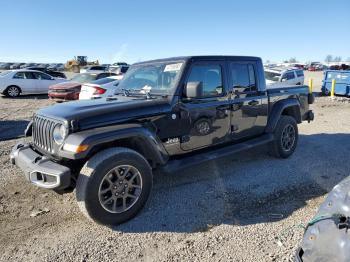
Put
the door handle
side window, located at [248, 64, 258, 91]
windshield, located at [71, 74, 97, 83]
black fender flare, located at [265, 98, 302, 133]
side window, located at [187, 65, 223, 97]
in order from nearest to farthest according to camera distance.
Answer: side window, located at [187, 65, 223, 97] < the door handle < side window, located at [248, 64, 258, 91] < black fender flare, located at [265, 98, 302, 133] < windshield, located at [71, 74, 97, 83]

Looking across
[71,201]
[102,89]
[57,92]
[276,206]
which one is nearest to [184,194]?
[276,206]

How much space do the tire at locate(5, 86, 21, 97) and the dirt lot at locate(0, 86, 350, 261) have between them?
12293 mm

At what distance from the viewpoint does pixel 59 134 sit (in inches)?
140

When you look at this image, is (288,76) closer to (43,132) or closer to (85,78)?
(85,78)

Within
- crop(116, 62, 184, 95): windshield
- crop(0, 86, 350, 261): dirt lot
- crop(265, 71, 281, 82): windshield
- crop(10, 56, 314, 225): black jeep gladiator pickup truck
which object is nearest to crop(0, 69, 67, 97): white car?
crop(265, 71, 281, 82): windshield

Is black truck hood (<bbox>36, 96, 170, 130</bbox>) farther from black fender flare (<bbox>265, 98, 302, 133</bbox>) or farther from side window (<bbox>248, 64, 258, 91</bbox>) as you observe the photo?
black fender flare (<bbox>265, 98, 302, 133</bbox>)

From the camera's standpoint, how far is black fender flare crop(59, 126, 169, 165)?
3.29 m

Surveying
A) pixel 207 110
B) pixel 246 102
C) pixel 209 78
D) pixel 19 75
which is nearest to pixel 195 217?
pixel 207 110

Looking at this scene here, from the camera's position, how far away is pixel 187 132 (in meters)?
4.32

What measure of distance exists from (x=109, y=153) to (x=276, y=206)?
229 cm

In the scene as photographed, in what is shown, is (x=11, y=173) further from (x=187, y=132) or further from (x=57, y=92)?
(x=57, y=92)

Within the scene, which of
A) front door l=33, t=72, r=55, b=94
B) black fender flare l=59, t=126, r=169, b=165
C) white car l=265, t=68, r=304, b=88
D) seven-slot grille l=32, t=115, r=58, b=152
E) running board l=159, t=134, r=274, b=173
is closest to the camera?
black fender flare l=59, t=126, r=169, b=165

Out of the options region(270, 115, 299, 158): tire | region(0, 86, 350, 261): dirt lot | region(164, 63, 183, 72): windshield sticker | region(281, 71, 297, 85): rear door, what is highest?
region(164, 63, 183, 72): windshield sticker

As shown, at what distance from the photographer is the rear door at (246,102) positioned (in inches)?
197
